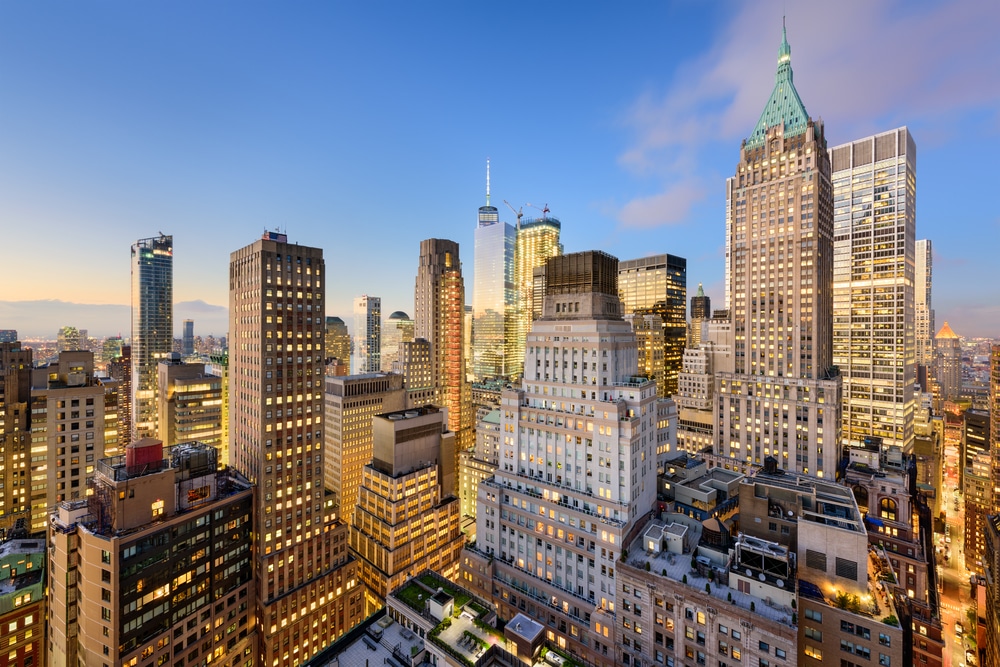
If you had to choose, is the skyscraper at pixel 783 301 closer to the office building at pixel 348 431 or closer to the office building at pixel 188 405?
the office building at pixel 348 431

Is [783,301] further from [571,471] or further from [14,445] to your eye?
[14,445]

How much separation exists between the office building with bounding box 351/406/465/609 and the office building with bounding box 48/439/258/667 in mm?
38396

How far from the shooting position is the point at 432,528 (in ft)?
418

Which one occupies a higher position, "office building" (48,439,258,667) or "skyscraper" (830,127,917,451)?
"skyscraper" (830,127,917,451)

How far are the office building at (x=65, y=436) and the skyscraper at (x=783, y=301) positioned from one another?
188949 mm

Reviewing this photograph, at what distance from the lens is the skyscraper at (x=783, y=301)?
124812 millimetres

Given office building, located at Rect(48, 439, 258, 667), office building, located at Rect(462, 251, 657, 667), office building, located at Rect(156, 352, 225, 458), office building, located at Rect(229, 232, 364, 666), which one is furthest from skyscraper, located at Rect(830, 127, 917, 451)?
office building, located at Rect(156, 352, 225, 458)

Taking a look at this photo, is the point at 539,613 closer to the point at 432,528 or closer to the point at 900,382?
the point at 432,528

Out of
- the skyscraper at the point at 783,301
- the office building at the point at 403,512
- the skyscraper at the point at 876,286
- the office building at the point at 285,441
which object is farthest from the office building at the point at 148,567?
the skyscraper at the point at 876,286

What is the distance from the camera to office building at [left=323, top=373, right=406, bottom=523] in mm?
164125

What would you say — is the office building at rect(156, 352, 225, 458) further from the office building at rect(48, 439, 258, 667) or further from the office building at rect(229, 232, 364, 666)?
the office building at rect(48, 439, 258, 667)

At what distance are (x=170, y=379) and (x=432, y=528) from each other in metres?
134

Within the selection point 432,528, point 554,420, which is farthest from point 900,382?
point 432,528

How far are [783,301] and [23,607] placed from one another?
7738 inches
